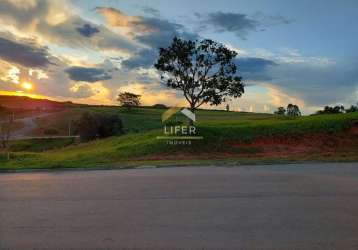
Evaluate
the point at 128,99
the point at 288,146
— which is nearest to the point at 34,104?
the point at 128,99

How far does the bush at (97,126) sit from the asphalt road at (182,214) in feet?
120

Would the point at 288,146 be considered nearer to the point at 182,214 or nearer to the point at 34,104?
the point at 182,214

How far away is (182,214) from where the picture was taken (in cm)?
796

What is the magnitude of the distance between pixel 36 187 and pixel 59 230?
5.63m

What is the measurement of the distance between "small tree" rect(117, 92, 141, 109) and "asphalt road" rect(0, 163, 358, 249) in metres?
89.1

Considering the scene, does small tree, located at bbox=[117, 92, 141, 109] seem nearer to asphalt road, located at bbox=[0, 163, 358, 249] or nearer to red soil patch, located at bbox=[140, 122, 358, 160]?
red soil patch, located at bbox=[140, 122, 358, 160]

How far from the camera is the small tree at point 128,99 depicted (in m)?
102

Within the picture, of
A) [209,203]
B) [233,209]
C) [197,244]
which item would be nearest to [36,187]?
[209,203]

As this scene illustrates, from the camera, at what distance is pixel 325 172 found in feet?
48.6

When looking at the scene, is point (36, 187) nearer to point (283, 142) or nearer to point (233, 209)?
point (233, 209)

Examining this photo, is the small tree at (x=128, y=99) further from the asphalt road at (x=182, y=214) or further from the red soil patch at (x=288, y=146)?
the asphalt road at (x=182, y=214)

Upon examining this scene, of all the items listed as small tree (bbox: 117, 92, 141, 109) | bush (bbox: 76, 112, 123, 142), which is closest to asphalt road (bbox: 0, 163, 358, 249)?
bush (bbox: 76, 112, 123, 142)

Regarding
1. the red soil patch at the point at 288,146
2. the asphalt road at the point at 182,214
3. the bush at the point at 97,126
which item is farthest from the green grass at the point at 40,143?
the asphalt road at the point at 182,214

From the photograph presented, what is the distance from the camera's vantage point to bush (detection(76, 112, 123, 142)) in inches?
1941
